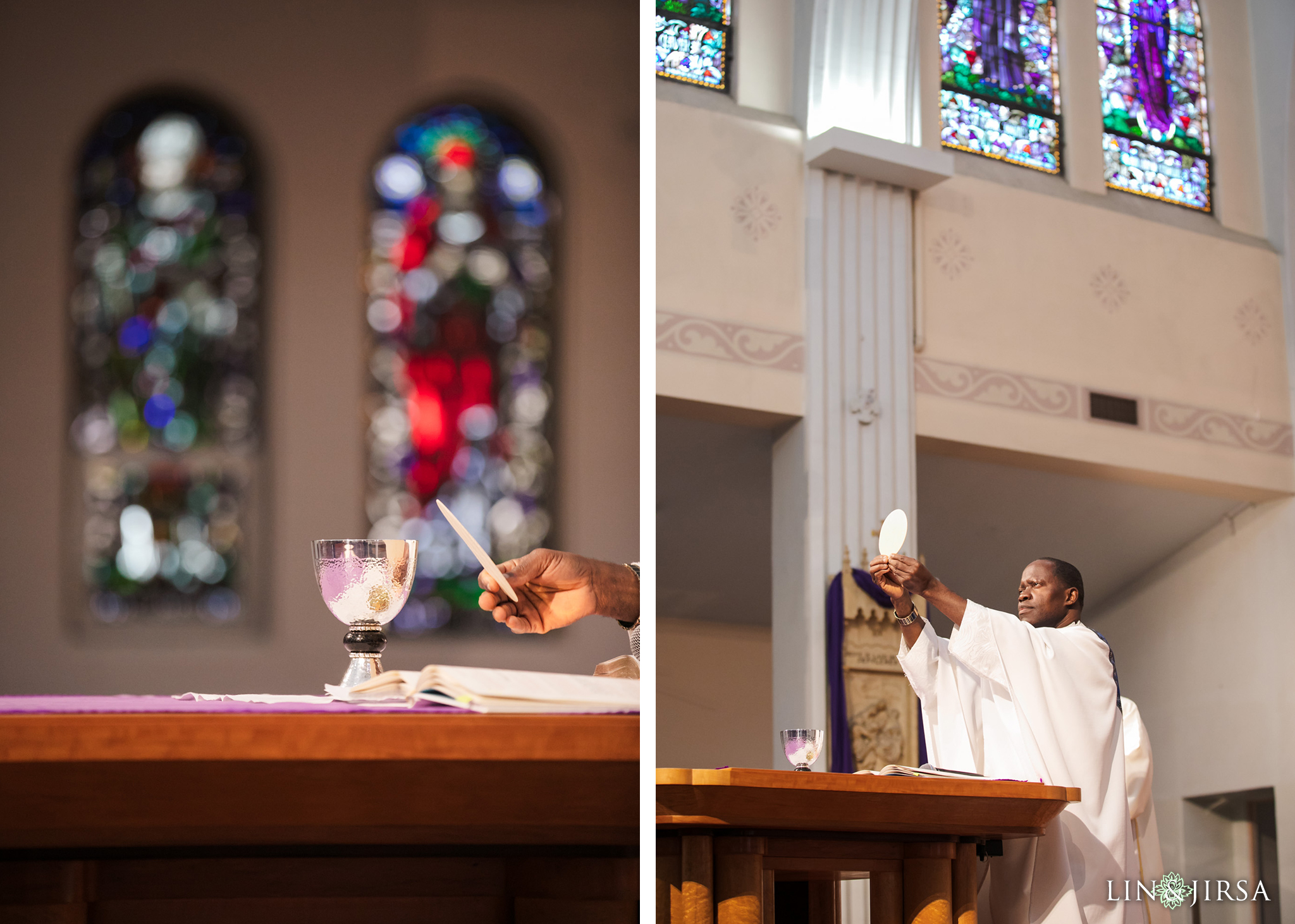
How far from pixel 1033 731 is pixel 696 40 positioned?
386cm

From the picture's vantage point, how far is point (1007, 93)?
6102 mm

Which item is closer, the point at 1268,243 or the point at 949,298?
the point at 1268,243

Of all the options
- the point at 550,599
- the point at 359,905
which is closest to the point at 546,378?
the point at 550,599

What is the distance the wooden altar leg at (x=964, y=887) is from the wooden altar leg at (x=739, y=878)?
1.56 ft

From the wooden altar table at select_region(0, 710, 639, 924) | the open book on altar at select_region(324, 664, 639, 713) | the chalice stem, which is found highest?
the chalice stem

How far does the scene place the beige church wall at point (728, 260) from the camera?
5.54 metres

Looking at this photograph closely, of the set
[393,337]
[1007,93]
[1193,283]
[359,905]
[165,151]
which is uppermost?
[1007,93]

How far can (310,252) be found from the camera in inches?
137

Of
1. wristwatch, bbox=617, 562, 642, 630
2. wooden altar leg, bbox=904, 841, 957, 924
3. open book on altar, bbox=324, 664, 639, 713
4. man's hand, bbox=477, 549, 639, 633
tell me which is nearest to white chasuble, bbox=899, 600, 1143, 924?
wooden altar leg, bbox=904, 841, 957, 924

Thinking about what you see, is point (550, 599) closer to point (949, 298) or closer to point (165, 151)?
point (165, 151)

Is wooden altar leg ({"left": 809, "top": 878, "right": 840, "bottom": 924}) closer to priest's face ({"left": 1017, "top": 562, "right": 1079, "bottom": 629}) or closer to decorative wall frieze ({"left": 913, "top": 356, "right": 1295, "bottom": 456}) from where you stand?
priest's face ({"left": 1017, "top": 562, "right": 1079, "bottom": 629})

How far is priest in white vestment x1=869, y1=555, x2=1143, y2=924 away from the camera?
296cm

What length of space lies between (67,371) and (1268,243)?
190 inches

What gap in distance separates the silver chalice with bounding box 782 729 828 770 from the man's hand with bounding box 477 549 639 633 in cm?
Answer: 132
